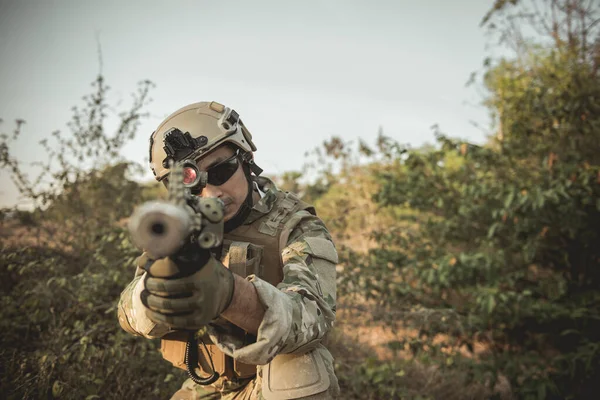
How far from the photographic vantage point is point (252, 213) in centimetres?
217

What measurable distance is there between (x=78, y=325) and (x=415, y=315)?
116 inches

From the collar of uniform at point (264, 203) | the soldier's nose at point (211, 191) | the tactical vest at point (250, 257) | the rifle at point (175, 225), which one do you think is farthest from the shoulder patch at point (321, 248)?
the rifle at point (175, 225)

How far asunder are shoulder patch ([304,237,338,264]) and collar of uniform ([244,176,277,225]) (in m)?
0.39

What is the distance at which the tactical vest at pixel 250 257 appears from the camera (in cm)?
183

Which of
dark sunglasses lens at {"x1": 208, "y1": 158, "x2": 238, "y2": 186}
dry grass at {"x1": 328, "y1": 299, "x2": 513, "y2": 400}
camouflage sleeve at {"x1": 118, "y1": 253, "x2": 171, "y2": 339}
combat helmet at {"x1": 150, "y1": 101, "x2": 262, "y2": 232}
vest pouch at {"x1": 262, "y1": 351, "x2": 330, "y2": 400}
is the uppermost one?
combat helmet at {"x1": 150, "y1": 101, "x2": 262, "y2": 232}

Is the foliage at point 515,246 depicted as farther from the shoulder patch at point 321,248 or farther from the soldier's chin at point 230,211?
the soldier's chin at point 230,211

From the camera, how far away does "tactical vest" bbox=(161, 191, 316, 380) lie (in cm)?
183

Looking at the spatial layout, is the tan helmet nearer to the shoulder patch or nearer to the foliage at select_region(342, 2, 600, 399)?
the shoulder patch

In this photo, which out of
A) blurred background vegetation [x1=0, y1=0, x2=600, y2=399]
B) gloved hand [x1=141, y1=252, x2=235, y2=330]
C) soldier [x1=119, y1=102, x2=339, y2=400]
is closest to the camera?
gloved hand [x1=141, y1=252, x2=235, y2=330]

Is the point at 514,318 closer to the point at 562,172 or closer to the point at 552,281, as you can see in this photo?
the point at 552,281

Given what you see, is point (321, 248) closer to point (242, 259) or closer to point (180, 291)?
point (242, 259)

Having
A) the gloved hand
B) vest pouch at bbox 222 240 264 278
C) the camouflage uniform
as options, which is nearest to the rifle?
the gloved hand

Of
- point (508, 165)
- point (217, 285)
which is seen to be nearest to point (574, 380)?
point (508, 165)

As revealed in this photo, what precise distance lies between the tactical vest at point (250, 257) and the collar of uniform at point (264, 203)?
0.02 metres
